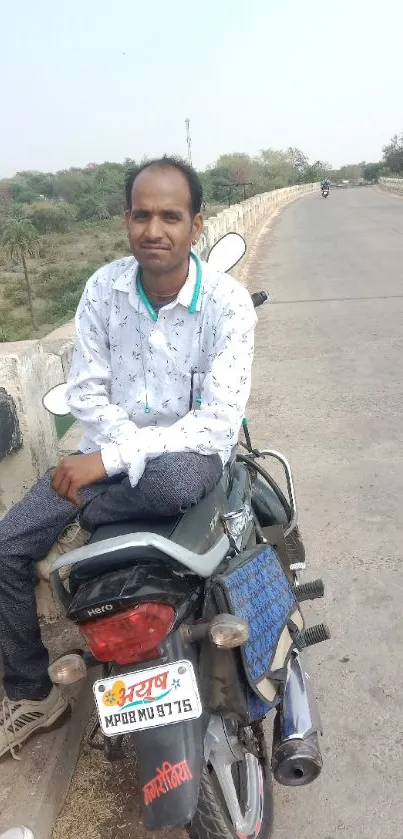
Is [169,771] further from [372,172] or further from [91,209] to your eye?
[372,172]

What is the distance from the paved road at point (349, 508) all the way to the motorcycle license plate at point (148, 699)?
90 centimetres

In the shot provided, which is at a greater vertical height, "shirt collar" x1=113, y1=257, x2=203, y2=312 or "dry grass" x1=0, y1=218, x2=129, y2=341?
"shirt collar" x1=113, y1=257, x2=203, y2=312

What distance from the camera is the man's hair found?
2018 millimetres

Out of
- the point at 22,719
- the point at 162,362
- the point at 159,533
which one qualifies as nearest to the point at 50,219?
the point at 162,362

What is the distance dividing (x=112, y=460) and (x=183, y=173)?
87 cm

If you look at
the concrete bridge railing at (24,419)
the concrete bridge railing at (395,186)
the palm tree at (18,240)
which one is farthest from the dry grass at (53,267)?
the concrete bridge railing at (24,419)

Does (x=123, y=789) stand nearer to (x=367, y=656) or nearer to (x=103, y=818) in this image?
(x=103, y=818)

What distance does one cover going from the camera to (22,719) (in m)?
2.20

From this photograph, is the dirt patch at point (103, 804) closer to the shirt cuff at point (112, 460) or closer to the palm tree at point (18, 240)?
the shirt cuff at point (112, 460)

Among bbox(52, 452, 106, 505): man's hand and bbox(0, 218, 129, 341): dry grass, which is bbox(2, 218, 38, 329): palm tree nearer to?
bbox(0, 218, 129, 341): dry grass

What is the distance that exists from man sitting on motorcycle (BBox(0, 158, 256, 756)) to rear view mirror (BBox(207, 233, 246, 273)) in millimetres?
289

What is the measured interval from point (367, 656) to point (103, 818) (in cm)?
114

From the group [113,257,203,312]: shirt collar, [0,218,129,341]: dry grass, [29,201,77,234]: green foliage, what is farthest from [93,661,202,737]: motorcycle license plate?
[29,201,77,234]: green foliage

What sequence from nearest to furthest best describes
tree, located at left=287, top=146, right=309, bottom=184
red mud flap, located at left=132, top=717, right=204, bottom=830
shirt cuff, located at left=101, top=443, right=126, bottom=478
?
red mud flap, located at left=132, top=717, right=204, bottom=830, shirt cuff, located at left=101, top=443, right=126, bottom=478, tree, located at left=287, top=146, right=309, bottom=184
